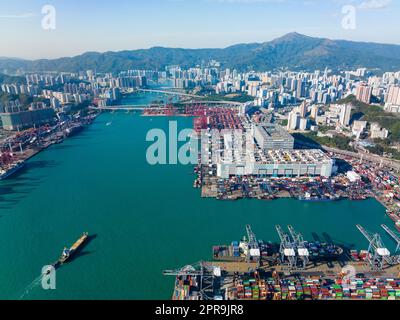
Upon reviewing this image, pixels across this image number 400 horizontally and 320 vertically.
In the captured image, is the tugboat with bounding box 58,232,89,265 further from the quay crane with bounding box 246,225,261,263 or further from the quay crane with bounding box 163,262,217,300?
the quay crane with bounding box 246,225,261,263

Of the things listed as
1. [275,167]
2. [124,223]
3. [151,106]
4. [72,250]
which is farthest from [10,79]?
[275,167]

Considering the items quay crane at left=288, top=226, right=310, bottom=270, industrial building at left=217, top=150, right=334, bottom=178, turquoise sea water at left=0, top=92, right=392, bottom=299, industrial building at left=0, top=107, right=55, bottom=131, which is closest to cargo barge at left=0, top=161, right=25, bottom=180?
turquoise sea water at left=0, top=92, right=392, bottom=299

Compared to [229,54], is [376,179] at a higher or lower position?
lower

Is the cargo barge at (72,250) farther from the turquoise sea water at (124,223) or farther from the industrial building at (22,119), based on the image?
the industrial building at (22,119)

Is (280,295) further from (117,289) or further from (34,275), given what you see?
(34,275)

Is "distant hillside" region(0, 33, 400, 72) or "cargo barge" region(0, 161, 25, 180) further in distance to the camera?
"distant hillside" region(0, 33, 400, 72)

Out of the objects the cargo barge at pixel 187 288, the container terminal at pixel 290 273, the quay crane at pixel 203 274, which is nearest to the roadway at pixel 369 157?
the container terminal at pixel 290 273
